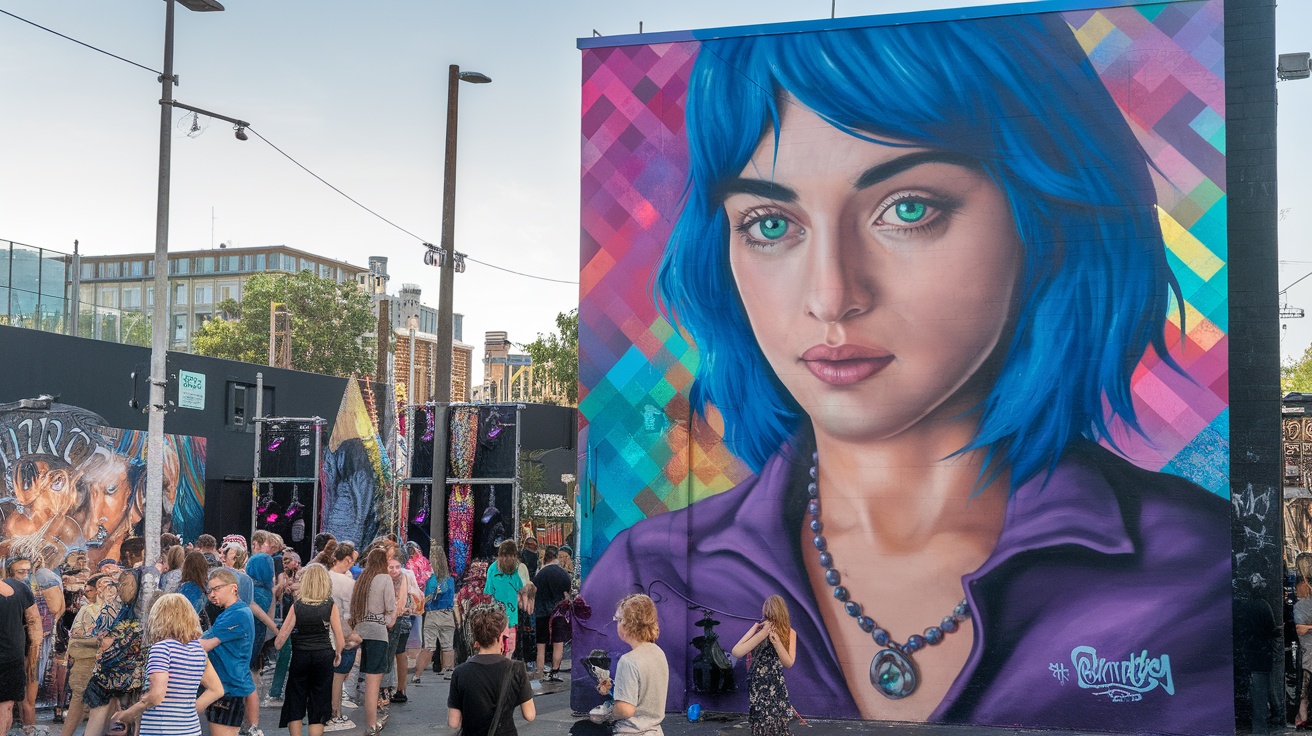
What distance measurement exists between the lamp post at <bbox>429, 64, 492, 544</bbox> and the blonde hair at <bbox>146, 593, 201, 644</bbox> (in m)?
11.0

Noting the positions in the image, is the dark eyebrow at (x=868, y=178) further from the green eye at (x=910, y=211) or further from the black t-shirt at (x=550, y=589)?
the black t-shirt at (x=550, y=589)

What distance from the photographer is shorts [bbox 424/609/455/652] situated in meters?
15.4

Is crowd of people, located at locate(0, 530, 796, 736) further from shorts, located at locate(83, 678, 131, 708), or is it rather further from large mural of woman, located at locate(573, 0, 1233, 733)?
large mural of woman, located at locate(573, 0, 1233, 733)

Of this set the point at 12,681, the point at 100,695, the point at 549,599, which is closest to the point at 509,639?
the point at 549,599

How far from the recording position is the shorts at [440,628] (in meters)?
15.4

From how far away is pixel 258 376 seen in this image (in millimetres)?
26609

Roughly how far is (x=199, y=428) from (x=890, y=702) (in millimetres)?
18300

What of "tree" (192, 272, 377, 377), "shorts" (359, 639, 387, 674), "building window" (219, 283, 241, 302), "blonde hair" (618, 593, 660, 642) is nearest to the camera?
"blonde hair" (618, 593, 660, 642)

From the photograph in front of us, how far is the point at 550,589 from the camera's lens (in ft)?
50.6

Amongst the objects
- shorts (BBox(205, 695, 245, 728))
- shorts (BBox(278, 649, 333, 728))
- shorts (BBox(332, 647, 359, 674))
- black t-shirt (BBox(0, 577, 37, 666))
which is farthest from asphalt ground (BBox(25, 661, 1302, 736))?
shorts (BBox(205, 695, 245, 728))

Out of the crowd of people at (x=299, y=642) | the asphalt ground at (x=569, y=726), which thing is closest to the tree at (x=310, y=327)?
the crowd of people at (x=299, y=642)

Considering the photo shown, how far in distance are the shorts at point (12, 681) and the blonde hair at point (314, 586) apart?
8.38 feet

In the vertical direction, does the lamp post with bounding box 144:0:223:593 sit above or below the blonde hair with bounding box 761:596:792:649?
above

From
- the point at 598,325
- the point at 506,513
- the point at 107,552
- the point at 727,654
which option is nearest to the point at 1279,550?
the point at 727,654
